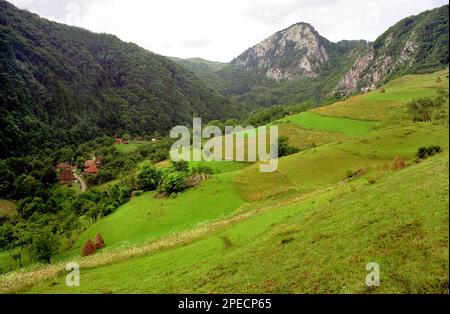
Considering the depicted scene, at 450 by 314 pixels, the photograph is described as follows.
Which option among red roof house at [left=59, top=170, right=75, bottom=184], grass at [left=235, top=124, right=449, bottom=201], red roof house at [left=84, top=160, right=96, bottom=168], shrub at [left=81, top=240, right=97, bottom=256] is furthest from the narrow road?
grass at [left=235, top=124, right=449, bottom=201]

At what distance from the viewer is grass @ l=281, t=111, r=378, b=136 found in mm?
93375

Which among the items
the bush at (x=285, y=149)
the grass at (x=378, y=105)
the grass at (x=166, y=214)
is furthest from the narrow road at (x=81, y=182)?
the grass at (x=378, y=105)

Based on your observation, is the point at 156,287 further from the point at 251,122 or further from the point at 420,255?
the point at 251,122

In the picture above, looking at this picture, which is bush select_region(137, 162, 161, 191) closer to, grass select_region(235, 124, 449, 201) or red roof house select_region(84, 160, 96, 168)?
grass select_region(235, 124, 449, 201)

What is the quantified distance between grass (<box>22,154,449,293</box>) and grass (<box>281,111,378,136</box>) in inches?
2535

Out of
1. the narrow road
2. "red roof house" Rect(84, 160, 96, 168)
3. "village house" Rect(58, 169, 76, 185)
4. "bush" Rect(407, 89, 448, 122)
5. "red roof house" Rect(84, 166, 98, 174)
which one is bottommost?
the narrow road

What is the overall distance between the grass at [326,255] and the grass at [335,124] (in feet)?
211

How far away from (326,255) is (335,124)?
85.5 m

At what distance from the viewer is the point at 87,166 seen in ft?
451

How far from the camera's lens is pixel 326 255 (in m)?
19.1

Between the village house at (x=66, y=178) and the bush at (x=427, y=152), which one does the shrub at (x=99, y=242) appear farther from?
the village house at (x=66, y=178)

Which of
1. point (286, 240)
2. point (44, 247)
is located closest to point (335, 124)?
point (44, 247)

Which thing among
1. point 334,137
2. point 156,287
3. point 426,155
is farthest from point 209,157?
point 156,287
